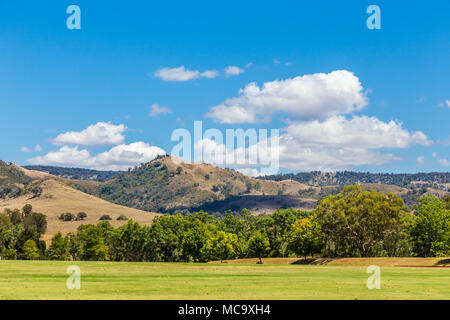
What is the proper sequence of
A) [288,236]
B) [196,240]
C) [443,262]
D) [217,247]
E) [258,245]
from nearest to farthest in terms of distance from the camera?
[443,262], [217,247], [196,240], [288,236], [258,245]

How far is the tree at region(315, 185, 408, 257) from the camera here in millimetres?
89812

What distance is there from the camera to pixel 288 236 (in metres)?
117

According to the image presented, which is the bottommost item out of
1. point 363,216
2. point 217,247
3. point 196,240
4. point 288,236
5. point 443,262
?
point 217,247

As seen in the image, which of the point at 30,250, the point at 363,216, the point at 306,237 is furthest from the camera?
the point at 30,250

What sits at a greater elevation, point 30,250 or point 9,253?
point 30,250

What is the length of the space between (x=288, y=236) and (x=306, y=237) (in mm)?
12896

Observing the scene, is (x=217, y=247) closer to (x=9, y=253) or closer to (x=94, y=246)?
(x=94, y=246)

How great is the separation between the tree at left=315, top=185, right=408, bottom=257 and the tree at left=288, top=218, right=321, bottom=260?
8679mm

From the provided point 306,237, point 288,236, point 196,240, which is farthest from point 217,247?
point 306,237

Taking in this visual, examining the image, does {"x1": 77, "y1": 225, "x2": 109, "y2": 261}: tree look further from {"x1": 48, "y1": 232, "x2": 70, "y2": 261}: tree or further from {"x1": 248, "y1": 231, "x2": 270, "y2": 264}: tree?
{"x1": 248, "y1": 231, "x2": 270, "y2": 264}: tree

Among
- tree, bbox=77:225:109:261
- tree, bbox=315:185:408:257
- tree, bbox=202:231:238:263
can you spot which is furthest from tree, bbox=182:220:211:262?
tree, bbox=77:225:109:261

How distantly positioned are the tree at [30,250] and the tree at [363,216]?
3879 inches

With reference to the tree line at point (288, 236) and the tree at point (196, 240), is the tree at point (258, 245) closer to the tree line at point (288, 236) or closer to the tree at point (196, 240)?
the tree line at point (288, 236)
